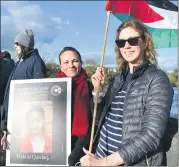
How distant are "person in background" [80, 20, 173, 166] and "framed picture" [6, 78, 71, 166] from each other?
0.38 metres

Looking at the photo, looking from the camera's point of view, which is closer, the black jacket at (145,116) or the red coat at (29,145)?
the black jacket at (145,116)

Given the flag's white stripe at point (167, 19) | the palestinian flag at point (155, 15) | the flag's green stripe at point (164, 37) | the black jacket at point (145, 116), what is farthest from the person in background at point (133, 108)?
the flag's white stripe at point (167, 19)

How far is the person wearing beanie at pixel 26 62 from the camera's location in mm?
3783

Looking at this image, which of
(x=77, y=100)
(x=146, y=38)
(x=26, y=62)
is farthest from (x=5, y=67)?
(x=146, y=38)

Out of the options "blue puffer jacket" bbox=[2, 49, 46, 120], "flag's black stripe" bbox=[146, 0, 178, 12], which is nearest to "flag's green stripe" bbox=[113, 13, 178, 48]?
"flag's black stripe" bbox=[146, 0, 178, 12]

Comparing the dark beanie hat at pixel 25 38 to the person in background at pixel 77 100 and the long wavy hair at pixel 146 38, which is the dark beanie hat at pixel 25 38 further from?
the long wavy hair at pixel 146 38

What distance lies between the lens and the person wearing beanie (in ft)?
12.4

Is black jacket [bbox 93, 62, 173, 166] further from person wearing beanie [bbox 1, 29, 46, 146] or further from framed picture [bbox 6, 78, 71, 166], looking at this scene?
person wearing beanie [bbox 1, 29, 46, 146]

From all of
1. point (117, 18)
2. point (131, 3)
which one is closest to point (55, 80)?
point (117, 18)

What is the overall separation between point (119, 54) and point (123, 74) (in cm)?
19

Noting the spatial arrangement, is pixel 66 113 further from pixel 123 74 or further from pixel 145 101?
pixel 145 101

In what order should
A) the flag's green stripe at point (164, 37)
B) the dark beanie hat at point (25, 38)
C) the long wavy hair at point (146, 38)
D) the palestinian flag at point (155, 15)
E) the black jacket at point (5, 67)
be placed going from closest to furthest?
1. the long wavy hair at point (146, 38)
2. the palestinian flag at point (155, 15)
3. the flag's green stripe at point (164, 37)
4. the dark beanie hat at point (25, 38)
5. the black jacket at point (5, 67)

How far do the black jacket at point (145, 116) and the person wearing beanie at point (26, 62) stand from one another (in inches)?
62.8

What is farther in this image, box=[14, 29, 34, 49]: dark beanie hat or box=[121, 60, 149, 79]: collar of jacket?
box=[14, 29, 34, 49]: dark beanie hat
